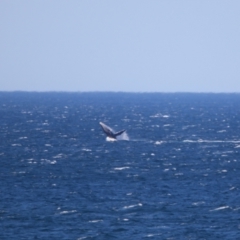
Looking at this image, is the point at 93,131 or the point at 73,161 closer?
the point at 73,161

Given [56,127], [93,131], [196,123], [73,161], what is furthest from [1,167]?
[196,123]

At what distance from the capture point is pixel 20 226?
44.8 meters

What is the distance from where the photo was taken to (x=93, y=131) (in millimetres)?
118625

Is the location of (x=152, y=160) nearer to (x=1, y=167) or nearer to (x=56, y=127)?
(x=1, y=167)

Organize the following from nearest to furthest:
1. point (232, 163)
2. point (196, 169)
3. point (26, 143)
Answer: point (196, 169) < point (232, 163) < point (26, 143)

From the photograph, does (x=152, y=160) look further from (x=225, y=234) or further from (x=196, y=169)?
(x=225, y=234)

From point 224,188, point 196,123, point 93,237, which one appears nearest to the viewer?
point 93,237

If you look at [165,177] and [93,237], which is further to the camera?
[165,177]

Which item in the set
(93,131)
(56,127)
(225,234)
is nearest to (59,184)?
(225,234)

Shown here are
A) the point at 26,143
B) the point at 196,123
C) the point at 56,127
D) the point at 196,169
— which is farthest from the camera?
the point at 196,123

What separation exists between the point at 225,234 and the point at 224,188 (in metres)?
15.1

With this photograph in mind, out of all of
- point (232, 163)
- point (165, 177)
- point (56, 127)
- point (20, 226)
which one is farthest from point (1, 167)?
point (56, 127)

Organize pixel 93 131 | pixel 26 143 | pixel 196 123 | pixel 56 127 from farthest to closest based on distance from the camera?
pixel 196 123
pixel 56 127
pixel 93 131
pixel 26 143

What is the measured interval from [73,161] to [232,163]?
46.5 ft
